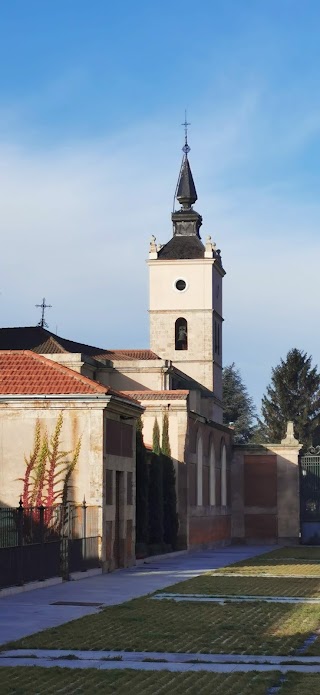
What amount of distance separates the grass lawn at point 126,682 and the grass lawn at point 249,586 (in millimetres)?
10277

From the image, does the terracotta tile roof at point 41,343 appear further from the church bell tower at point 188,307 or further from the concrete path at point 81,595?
the concrete path at point 81,595

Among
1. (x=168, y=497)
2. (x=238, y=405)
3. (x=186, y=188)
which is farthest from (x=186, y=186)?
(x=168, y=497)

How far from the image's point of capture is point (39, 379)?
3022cm

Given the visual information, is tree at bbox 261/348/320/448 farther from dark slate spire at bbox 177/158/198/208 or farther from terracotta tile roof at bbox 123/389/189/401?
terracotta tile roof at bbox 123/389/189/401

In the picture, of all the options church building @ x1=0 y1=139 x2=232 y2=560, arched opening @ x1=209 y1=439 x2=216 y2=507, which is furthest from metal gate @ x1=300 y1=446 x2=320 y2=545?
arched opening @ x1=209 y1=439 x2=216 y2=507

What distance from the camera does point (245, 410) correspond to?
121 metres

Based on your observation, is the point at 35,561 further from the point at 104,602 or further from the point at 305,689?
the point at 305,689

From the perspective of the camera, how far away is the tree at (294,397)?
316 feet

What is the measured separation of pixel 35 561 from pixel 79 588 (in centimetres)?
108

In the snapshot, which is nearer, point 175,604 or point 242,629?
point 242,629

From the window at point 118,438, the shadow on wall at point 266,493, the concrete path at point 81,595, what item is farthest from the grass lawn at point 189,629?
the shadow on wall at point 266,493

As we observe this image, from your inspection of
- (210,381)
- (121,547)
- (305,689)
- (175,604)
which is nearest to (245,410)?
(210,381)

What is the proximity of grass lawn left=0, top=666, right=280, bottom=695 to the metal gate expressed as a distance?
42511 millimetres

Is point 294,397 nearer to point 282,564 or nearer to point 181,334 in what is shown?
point 181,334
